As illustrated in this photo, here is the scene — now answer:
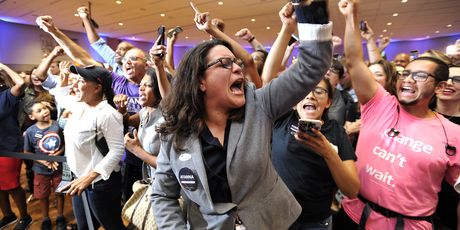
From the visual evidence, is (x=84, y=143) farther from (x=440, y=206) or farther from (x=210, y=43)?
(x=440, y=206)

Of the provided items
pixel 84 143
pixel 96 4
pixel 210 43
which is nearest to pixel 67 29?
pixel 96 4

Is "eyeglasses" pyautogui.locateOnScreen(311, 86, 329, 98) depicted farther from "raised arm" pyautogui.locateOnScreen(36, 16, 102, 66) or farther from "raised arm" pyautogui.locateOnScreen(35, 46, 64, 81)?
"raised arm" pyautogui.locateOnScreen(35, 46, 64, 81)

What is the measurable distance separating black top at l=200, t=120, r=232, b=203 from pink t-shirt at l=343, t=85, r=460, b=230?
0.96 m

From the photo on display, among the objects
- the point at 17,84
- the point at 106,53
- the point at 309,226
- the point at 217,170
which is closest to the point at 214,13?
the point at 106,53

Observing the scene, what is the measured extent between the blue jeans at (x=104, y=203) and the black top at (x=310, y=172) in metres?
Answer: 1.37

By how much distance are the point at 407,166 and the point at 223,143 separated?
1.06 metres

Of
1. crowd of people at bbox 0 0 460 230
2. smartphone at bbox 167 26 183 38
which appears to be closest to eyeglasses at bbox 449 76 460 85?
crowd of people at bbox 0 0 460 230

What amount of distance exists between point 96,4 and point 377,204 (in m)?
9.63

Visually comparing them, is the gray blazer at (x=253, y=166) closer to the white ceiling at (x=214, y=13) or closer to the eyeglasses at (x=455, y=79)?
the eyeglasses at (x=455, y=79)

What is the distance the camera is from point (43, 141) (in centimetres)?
308

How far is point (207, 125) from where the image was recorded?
3.78 feet

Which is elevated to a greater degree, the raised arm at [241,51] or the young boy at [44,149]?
the raised arm at [241,51]

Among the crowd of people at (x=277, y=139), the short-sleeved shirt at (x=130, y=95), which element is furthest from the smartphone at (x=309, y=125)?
the short-sleeved shirt at (x=130, y=95)

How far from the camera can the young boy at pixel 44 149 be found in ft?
10.1
